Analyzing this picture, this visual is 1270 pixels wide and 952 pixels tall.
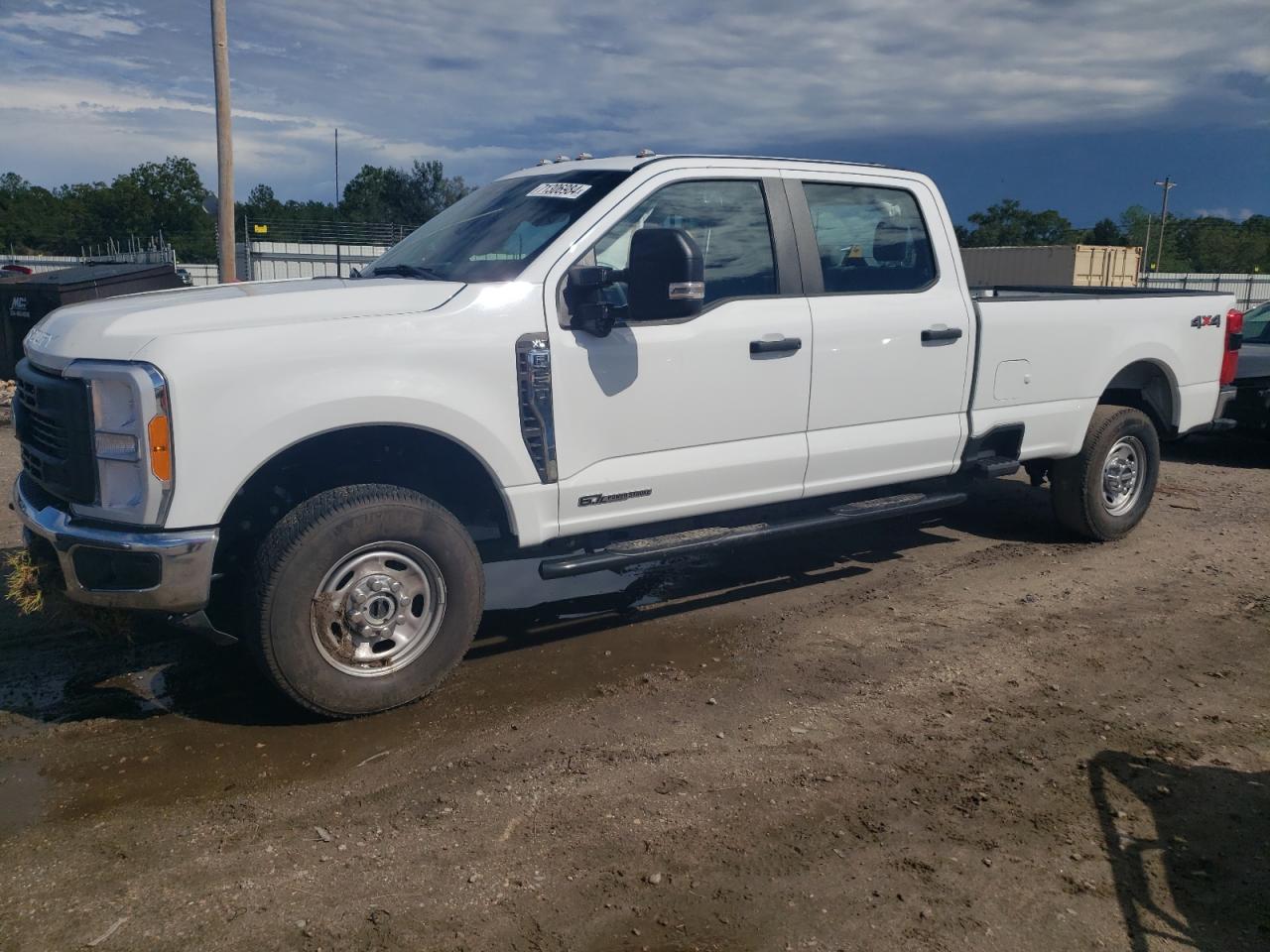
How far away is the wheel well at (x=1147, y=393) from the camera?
6957mm

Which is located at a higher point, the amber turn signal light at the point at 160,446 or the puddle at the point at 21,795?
the amber turn signal light at the point at 160,446

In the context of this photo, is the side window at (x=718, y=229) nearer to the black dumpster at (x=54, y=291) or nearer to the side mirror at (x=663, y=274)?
the side mirror at (x=663, y=274)

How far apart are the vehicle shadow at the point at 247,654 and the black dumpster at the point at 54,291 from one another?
7079mm

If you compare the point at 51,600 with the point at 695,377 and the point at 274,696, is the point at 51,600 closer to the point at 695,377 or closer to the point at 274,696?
the point at 274,696

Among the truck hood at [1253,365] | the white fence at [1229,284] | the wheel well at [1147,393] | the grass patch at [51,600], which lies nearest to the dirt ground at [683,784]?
the grass patch at [51,600]

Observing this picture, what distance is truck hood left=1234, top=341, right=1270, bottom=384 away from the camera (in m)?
10.1

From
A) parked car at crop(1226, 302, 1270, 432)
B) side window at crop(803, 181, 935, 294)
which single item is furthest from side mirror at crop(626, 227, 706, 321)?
parked car at crop(1226, 302, 1270, 432)

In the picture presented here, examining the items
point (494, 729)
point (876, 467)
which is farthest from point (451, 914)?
point (876, 467)

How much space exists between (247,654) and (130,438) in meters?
1.60

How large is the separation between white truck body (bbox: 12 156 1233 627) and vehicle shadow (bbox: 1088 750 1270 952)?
2.05 meters

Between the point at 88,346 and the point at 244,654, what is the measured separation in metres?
1.77

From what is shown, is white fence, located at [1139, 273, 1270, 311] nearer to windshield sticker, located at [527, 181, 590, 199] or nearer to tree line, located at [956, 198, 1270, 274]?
tree line, located at [956, 198, 1270, 274]

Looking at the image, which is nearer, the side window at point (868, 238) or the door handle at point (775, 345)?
the door handle at point (775, 345)

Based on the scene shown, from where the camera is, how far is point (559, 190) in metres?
4.90
